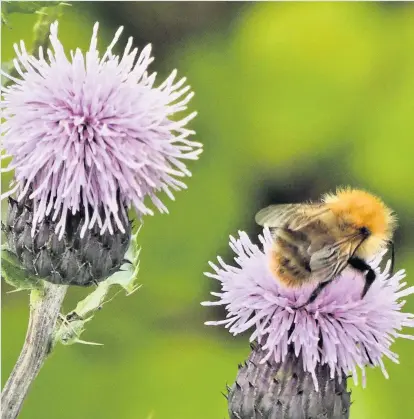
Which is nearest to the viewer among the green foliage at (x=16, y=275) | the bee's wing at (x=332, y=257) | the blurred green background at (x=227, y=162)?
the bee's wing at (x=332, y=257)

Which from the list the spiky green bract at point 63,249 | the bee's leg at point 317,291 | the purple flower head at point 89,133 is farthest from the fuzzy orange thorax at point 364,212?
the spiky green bract at point 63,249

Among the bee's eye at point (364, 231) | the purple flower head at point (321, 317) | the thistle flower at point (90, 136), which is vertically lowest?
the purple flower head at point (321, 317)

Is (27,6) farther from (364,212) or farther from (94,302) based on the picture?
(364,212)

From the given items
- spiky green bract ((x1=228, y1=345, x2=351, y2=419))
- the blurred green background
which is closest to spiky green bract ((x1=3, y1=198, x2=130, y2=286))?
spiky green bract ((x1=228, y1=345, x2=351, y2=419))

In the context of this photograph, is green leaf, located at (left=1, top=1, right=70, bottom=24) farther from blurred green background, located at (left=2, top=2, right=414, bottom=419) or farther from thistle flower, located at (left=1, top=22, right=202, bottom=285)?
blurred green background, located at (left=2, top=2, right=414, bottom=419)

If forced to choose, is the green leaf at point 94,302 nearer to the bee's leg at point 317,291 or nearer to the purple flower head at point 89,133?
the purple flower head at point 89,133

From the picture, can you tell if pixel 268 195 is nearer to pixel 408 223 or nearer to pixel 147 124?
pixel 408 223

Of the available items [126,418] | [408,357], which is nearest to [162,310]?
[126,418]
